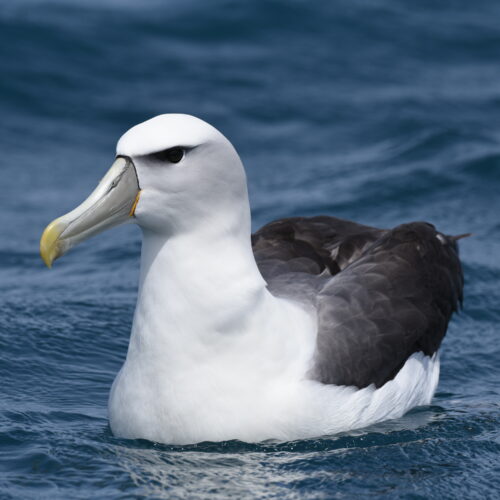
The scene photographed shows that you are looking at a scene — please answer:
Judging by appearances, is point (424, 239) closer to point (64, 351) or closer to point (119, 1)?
point (64, 351)

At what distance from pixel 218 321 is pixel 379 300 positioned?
1.38 m

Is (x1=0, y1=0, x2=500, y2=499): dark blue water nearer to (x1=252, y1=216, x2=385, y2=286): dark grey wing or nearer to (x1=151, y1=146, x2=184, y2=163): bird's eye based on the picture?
(x1=252, y1=216, x2=385, y2=286): dark grey wing

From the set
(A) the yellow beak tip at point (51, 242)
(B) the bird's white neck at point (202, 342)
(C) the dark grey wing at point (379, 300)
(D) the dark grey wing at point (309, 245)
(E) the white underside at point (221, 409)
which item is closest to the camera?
(A) the yellow beak tip at point (51, 242)

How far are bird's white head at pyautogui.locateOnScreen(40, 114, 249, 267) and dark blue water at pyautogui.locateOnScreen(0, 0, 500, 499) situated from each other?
1250 mm

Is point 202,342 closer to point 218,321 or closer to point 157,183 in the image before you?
point 218,321

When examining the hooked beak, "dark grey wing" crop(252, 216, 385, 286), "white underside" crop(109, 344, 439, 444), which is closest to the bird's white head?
the hooked beak

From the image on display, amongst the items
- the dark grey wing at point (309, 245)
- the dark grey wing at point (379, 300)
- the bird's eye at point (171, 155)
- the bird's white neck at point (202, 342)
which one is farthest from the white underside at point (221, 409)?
the dark grey wing at point (309, 245)

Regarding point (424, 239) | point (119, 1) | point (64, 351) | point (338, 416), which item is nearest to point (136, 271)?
point (64, 351)

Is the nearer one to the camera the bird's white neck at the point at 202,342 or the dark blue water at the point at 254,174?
the bird's white neck at the point at 202,342

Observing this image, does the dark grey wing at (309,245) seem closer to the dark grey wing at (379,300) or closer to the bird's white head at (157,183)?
the dark grey wing at (379,300)

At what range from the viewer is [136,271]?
10.7 m

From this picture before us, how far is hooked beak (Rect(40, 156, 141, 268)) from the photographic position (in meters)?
5.80

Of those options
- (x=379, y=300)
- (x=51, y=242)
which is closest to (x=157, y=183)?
(x=51, y=242)

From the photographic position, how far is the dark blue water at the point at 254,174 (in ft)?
20.5
